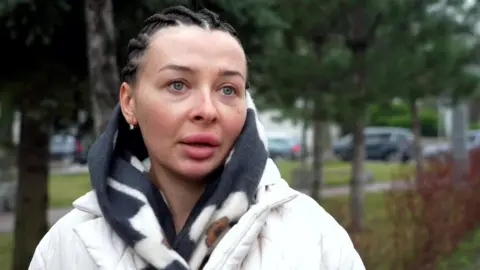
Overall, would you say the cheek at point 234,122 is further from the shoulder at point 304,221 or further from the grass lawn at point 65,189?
the grass lawn at point 65,189

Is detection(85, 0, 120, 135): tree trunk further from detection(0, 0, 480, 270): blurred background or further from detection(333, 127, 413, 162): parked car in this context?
detection(333, 127, 413, 162): parked car

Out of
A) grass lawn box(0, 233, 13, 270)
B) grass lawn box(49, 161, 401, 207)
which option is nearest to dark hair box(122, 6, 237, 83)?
grass lawn box(0, 233, 13, 270)

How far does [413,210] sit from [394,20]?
4.48 metres

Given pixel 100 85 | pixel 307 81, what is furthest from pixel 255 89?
pixel 100 85

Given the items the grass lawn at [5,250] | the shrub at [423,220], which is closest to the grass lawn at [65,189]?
the grass lawn at [5,250]

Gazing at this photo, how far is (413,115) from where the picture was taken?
51.5 ft

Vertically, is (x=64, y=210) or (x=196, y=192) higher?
(x=196, y=192)

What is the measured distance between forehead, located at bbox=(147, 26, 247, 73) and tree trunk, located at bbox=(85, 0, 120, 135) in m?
2.81

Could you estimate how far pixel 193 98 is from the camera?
5.18 ft

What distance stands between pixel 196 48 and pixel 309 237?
0.43 metres

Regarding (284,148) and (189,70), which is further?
(284,148)

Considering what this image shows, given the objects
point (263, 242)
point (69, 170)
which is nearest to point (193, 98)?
point (263, 242)

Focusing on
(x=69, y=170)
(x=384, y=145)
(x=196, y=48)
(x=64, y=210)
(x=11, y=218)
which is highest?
(x=196, y=48)

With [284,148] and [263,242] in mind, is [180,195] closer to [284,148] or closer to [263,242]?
[263,242]
